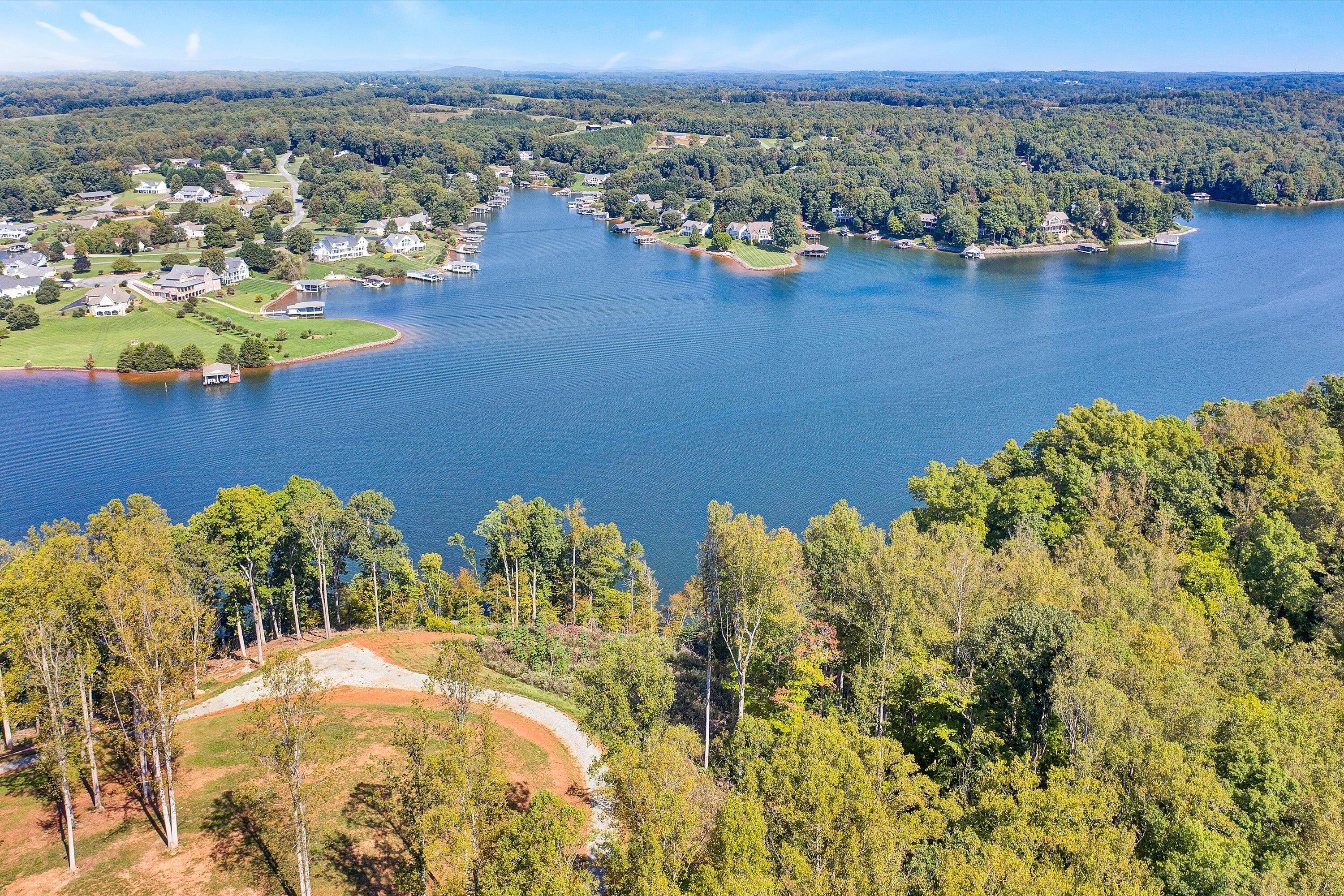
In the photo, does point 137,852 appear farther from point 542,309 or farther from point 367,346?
point 542,309

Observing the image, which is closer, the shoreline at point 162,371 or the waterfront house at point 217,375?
the waterfront house at point 217,375

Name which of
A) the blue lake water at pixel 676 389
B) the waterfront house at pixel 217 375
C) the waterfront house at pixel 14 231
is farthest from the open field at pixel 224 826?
the waterfront house at pixel 14 231

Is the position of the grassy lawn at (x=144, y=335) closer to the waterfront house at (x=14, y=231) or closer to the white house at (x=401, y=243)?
the white house at (x=401, y=243)

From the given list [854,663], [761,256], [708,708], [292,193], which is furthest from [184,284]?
[854,663]

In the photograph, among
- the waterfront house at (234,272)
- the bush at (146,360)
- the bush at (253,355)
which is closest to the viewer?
the bush at (146,360)

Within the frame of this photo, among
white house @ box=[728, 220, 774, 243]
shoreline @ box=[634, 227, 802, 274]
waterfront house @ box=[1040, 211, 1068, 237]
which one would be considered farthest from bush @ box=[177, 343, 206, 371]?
waterfront house @ box=[1040, 211, 1068, 237]

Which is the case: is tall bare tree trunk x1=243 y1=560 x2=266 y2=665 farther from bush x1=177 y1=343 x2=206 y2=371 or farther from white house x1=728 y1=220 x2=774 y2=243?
white house x1=728 y1=220 x2=774 y2=243

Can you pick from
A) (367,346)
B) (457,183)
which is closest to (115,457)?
(367,346)
